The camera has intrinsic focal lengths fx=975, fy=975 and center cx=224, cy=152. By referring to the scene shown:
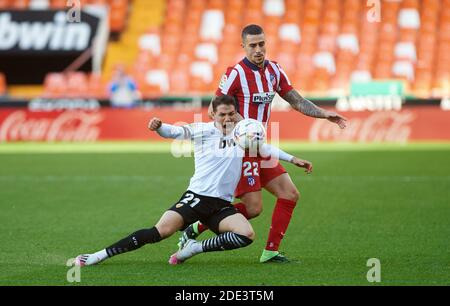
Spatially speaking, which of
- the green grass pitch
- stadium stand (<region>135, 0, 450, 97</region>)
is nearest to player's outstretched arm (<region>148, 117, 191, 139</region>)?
the green grass pitch

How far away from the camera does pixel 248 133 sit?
800 centimetres

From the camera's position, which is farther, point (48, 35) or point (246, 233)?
point (48, 35)

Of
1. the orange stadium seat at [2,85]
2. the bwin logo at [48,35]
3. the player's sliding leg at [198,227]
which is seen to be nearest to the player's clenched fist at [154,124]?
the player's sliding leg at [198,227]

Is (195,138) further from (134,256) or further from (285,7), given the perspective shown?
(285,7)

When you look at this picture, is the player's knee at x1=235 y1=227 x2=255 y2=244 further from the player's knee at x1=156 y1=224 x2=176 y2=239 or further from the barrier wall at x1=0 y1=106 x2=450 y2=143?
the barrier wall at x1=0 y1=106 x2=450 y2=143

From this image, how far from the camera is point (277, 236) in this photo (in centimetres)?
845

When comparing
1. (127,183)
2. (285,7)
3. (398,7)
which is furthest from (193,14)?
(127,183)

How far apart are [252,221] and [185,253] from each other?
3.21 m

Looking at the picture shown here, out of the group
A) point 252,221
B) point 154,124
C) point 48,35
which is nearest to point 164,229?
point 154,124

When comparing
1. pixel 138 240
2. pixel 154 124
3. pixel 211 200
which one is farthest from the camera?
pixel 211 200

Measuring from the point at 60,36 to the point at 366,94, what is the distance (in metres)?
10.2

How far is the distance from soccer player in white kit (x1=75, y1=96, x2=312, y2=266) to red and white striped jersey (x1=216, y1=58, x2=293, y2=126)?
0.37 metres

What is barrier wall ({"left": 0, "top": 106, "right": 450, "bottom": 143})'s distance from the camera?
73.9 ft

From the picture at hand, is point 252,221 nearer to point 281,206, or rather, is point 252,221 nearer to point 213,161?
point 281,206
